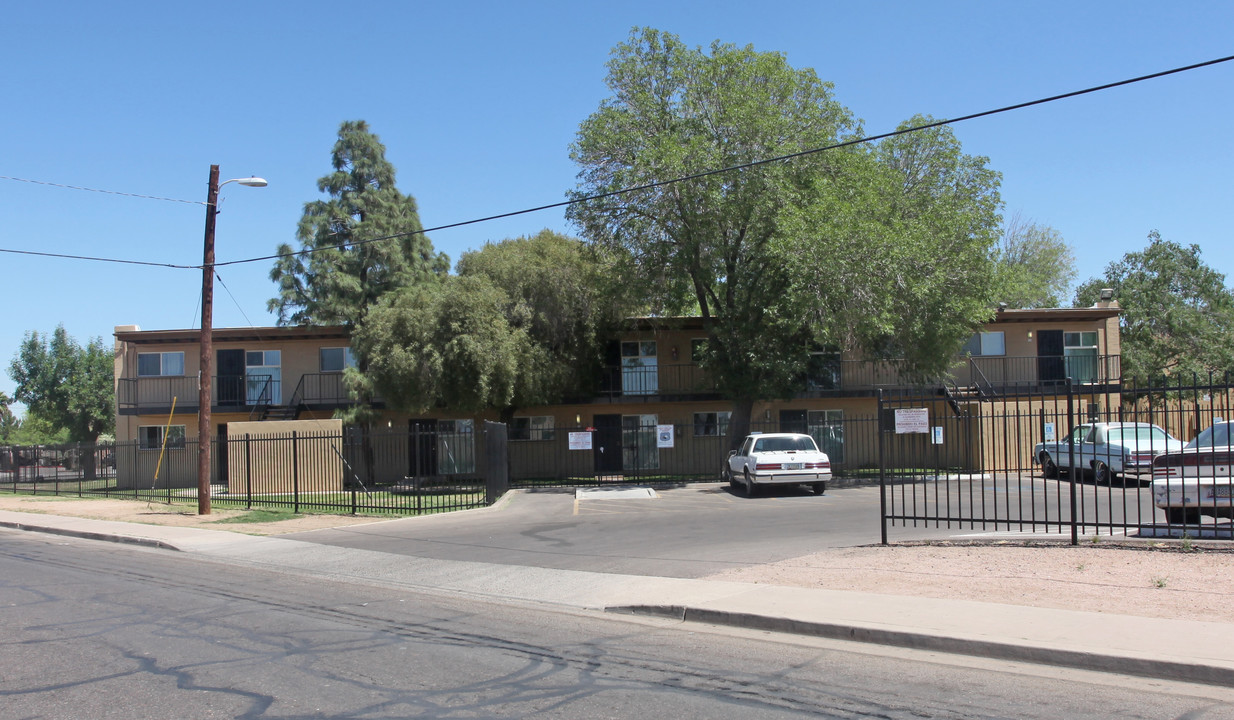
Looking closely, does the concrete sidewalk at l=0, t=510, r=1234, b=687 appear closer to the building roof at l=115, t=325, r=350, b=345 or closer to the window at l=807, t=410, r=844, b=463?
the window at l=807, t=410, r=844, b=463

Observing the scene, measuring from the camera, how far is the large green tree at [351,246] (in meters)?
35.8

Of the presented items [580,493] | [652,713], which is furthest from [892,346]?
[652,713]

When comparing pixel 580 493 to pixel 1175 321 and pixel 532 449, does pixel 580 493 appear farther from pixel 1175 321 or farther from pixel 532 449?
pixel 1175 321

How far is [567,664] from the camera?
757 cm

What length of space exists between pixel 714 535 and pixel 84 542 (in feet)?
40.2

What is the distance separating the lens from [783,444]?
24453 millimetres

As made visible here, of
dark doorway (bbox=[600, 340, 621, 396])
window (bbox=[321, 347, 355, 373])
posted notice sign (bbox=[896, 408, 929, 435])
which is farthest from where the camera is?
window (bbox=[321, 347, 355, 373])

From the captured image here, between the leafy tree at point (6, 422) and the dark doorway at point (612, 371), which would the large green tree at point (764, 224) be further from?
the leafy tree at point (6, 422)

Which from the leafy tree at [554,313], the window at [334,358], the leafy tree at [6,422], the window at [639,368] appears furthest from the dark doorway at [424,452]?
the leafy tree at [6,422]

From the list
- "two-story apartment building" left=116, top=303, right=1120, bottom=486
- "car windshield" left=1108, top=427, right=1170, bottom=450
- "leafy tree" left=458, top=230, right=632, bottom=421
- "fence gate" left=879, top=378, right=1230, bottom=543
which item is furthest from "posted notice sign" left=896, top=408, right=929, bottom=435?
"two-story apartment building" left=116, top=303, right=1120, bottom=486

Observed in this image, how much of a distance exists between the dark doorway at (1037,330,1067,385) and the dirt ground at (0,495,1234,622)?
2489 cm

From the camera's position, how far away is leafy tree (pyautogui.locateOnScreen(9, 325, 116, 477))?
192 feet

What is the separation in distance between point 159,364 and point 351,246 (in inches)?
332

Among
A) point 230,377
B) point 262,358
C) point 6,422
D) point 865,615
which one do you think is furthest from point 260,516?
point 6,422
